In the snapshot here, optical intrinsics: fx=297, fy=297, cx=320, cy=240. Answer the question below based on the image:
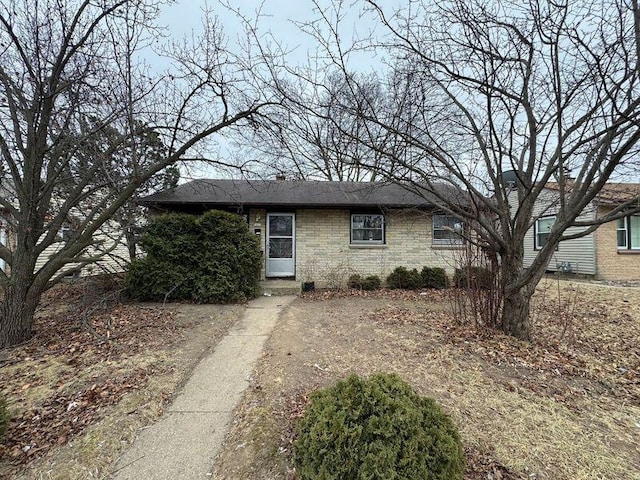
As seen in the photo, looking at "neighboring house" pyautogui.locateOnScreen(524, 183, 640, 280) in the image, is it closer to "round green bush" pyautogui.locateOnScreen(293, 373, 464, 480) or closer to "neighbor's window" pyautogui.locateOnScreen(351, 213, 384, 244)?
"neighbor's window" pyautogui.locateOnScreen(351, 213, 384, 244)

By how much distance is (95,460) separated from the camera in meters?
2.30

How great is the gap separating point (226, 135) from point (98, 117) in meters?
2.17

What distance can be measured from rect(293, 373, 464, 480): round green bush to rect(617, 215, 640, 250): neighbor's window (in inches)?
537

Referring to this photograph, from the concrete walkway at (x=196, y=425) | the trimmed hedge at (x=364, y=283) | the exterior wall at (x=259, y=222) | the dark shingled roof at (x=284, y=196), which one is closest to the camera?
the concrete walkway at (x=196, y=425)

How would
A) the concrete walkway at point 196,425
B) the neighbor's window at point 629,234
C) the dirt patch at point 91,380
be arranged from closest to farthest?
1. the concrete walkway at point 196,425
2. the dirt patch at point 91,380
3. the neighbor's window at point 629,234

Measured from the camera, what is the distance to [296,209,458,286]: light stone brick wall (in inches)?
379

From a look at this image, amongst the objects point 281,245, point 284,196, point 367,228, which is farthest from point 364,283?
point 284,196

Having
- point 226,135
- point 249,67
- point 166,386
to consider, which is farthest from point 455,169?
point 166,386

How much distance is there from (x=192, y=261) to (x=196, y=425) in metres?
5.41

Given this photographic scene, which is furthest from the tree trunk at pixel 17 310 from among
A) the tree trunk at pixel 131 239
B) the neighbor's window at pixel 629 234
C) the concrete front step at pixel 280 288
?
the neighbor's window at pixel 629 234

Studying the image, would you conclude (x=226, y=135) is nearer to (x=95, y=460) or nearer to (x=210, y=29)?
(x=210, y=29)

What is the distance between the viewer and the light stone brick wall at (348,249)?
963cm

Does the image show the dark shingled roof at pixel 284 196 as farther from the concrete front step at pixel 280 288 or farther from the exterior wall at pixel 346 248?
the concrete front step at pixel 280 288

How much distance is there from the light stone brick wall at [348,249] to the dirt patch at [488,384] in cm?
339
